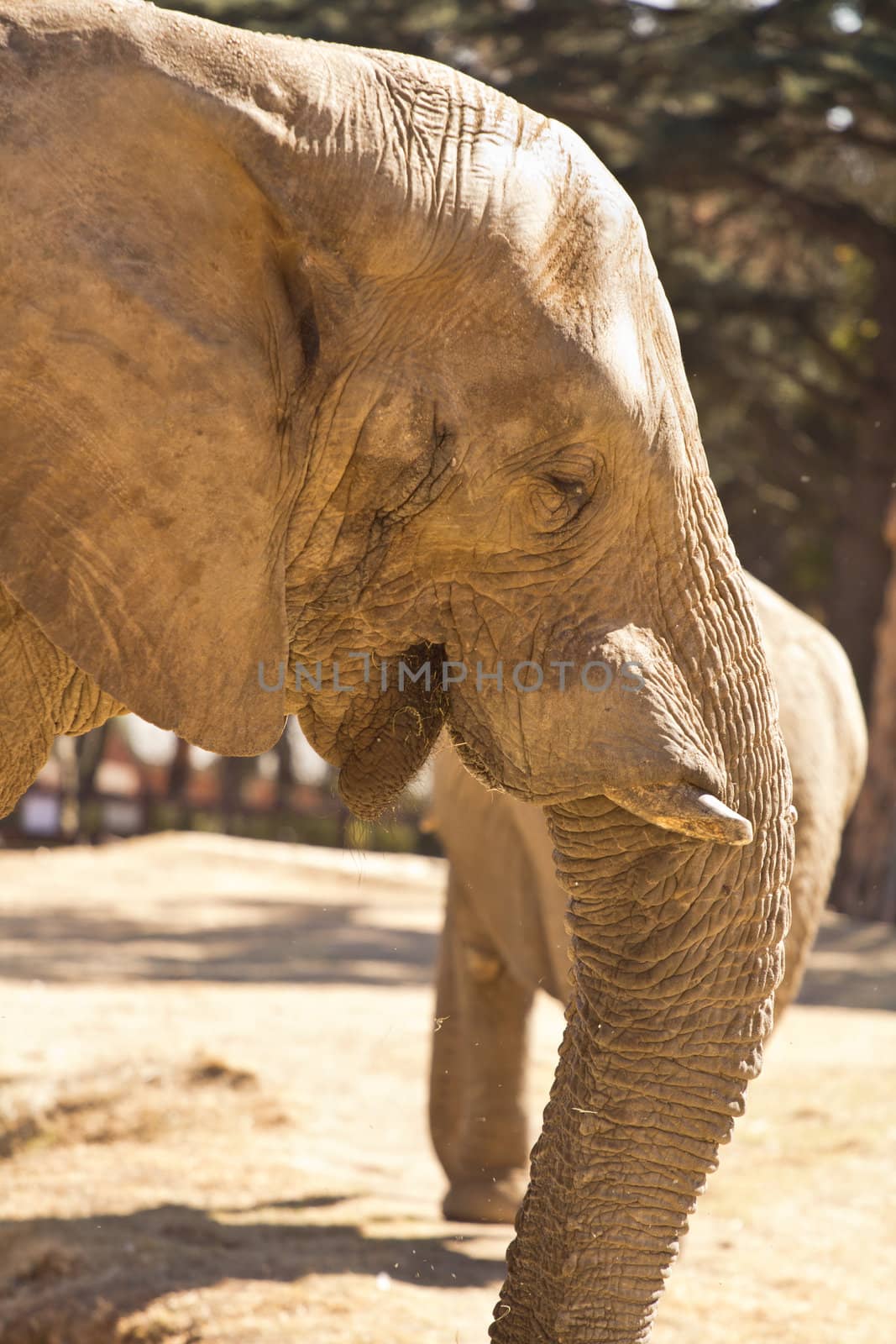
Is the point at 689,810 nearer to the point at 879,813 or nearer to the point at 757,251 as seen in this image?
the point at 879,813

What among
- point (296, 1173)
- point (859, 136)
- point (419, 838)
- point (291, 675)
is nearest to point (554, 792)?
point (291, 675)

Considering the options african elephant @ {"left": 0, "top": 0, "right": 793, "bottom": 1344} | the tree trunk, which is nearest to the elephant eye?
african elephant @ {"left": 0, "top": 0, "right": 793, "bottom": 1344}

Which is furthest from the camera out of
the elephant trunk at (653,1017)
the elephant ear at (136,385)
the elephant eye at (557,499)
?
the elephant trunk at (653,1017)

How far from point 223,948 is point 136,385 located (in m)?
10.4

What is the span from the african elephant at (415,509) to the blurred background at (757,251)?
27.2 feet

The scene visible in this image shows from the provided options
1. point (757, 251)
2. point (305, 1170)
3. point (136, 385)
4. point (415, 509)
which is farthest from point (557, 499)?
point (757, 251)

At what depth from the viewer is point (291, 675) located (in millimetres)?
2604

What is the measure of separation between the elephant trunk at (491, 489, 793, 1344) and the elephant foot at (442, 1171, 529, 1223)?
2.48 m

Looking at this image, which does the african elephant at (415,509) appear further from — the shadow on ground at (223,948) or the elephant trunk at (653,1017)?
the shadow on ground at (223,948)

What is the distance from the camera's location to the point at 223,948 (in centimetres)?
1216

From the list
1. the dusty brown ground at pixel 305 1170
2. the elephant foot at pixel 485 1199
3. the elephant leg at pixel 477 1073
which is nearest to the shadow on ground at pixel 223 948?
the dusty brown ground at pixel 305 1170

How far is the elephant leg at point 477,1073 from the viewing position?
525 cm

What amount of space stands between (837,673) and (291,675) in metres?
2.77

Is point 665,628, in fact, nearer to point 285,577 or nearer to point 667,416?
point 667,416
